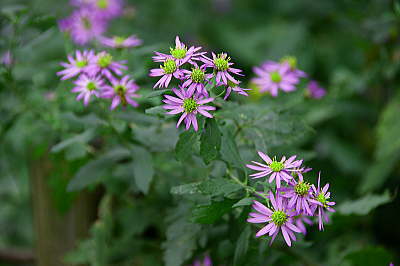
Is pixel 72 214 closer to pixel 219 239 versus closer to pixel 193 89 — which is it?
pixel 219 239

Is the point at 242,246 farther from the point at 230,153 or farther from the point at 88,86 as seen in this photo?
the point at 88,86

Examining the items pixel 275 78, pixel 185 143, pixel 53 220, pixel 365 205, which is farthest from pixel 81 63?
pixel 53 220

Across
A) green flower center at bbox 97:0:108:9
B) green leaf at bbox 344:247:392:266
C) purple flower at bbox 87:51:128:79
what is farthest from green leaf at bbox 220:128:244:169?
green flower center at bbox 97:0:108:9

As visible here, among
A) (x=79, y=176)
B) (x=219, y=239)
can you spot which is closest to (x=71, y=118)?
(x=79, y=176)

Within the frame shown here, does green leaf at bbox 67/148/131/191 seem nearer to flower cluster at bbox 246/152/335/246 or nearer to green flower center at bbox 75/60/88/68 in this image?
green flower center at bbox 75/60/88/68

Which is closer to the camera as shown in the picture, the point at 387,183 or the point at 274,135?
the point at 274,135

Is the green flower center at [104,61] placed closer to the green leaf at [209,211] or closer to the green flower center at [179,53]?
the green flower center at [179,53]

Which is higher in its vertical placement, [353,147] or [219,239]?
[353,147]

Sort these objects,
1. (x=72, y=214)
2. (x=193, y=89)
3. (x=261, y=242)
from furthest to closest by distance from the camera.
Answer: (x=72, y=214) → (x=261, y=242) → (x=193, y=89)
